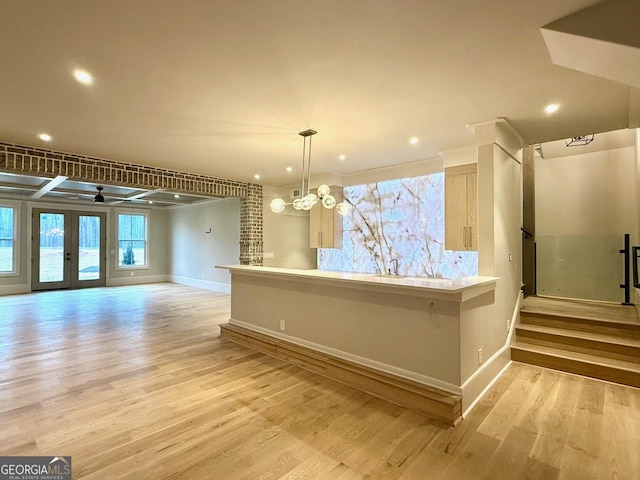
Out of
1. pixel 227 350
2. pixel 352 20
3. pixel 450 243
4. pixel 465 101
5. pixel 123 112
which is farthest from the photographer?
pixel 450 243

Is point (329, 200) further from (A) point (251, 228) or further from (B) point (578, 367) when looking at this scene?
(A) point (251, 228)

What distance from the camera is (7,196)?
320 inches

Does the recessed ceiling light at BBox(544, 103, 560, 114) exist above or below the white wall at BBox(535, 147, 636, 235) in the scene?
above

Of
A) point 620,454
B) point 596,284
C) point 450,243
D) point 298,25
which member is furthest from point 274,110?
point 596,284

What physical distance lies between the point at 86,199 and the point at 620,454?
1124cm

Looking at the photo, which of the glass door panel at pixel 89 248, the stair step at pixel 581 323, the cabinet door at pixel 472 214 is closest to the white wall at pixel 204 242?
the glass door panel at pixel 89 248

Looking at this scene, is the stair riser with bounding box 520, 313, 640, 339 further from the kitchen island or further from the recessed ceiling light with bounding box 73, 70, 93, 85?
the recessed ceiling light with bounding box 73, 70, 93, 85

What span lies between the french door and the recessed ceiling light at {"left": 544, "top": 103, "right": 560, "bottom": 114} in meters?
11.1

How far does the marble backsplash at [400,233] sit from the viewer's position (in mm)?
5184

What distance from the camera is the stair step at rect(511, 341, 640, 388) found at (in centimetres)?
314

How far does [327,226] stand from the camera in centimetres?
616

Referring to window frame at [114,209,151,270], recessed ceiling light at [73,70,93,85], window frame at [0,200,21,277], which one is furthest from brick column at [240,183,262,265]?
window frame at [0,200,21,277]

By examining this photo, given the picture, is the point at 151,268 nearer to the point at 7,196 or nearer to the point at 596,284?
the point at 7,196

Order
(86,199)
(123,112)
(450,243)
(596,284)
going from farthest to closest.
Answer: (86,199), (596,284), (450,243), (123,112)
